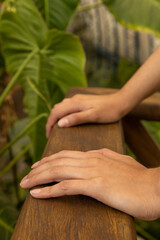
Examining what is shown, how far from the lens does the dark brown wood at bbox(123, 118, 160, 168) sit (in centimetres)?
77

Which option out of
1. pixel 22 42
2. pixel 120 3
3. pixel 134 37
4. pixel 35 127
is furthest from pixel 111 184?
pixel 134 37

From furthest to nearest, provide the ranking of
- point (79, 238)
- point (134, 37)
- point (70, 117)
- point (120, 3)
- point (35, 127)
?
1. point (134, 37)
2. point (120, 3)
3. point (35, 127)
4. point (70, 117)
5. point (79, 238)

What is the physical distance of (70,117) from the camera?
0.63 meters

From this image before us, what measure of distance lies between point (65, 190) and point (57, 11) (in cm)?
88

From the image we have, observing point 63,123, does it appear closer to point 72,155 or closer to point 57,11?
point 72,155

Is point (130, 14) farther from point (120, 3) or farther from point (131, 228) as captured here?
point (131, 228)

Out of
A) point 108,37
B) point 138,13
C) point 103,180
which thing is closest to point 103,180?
point 103,180

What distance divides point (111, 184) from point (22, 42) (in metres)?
0.78

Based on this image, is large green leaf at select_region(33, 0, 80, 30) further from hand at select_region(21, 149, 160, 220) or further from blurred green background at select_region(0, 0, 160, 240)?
hand at select_region(21, 149, 160, 220)

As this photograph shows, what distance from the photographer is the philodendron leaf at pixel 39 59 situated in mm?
1002

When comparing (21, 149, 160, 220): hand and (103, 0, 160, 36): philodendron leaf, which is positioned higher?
(21, 149, 160, 220): hand

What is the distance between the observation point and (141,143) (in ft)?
2.59

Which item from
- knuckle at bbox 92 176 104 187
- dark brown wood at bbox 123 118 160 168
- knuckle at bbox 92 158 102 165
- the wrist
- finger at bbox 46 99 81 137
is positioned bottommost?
dark brown wood at bbox 123 118 160 168

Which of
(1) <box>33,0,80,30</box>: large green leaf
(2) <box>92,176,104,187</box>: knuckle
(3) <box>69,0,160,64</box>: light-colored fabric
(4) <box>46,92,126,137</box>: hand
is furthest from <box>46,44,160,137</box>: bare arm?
(3) <box>69,0,160,64</box>: light-colored fabric
